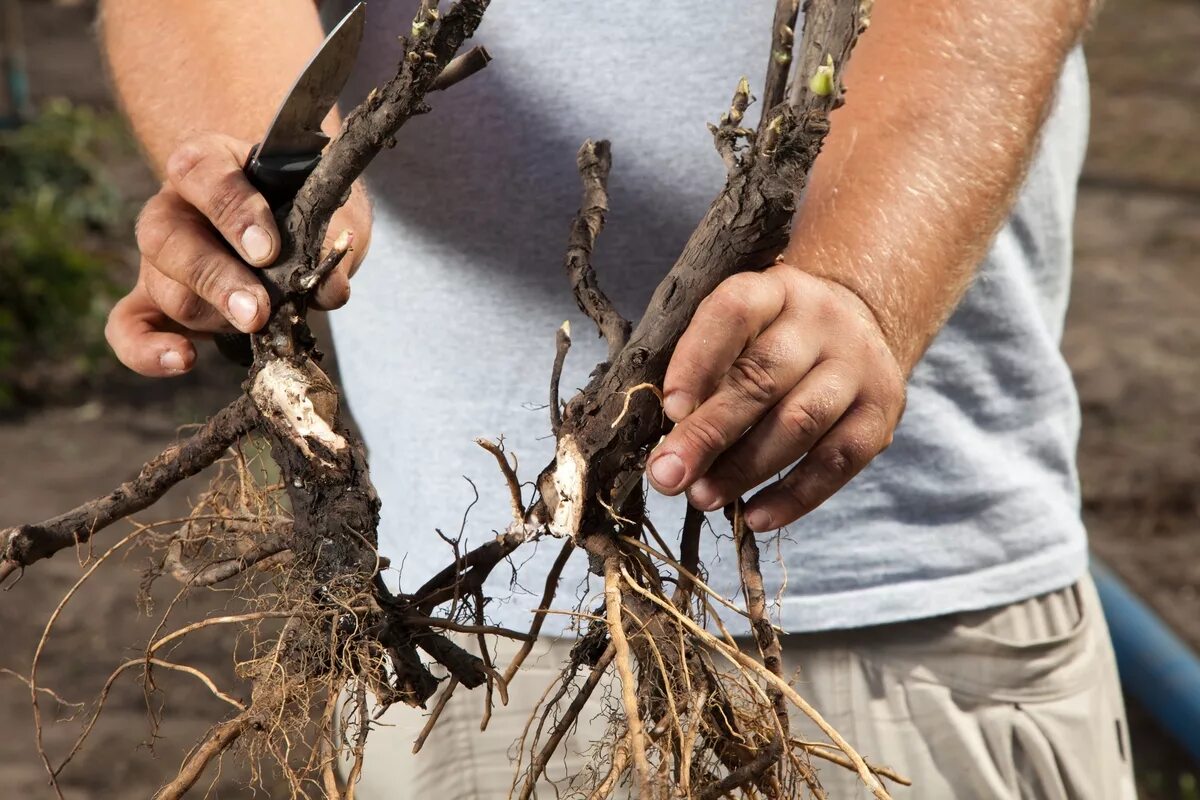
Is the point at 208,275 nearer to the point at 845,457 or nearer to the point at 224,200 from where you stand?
the point at 224,200

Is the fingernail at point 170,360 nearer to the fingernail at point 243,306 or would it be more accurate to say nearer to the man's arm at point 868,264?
the fingernail at point 243,306

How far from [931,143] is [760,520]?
411 millimetres

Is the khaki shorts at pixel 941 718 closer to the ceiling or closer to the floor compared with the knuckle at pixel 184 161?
closer to the floor

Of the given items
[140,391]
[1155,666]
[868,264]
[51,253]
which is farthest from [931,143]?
[51,253]

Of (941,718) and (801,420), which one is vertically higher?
(801,420)

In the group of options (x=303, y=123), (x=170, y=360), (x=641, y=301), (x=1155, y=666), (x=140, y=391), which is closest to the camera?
(x=303, y=123)

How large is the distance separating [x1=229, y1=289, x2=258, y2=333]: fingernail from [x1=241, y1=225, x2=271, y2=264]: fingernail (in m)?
0.03

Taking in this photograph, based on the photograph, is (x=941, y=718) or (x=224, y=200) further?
(x=941, y=718)

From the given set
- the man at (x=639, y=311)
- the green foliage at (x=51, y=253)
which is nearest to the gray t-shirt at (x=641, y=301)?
the man at (x=639, y=311)

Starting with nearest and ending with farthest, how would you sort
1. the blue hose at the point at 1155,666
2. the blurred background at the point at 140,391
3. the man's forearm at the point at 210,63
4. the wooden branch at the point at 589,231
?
the wooden branch at the point at 589,231
the man's forearm at the point at 210,63
the blue hose at the point at 1155,666
the blurred background at the point at 140,391

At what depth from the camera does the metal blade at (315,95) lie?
0.94 m

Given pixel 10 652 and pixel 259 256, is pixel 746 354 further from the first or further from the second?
pixel 10 652

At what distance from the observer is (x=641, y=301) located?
4.55 ft

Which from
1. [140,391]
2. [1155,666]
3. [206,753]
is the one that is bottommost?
[206,753]
